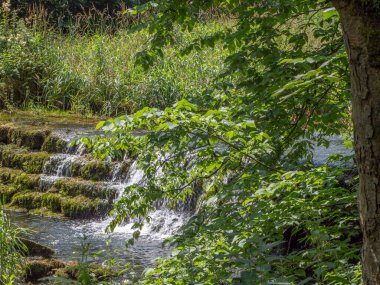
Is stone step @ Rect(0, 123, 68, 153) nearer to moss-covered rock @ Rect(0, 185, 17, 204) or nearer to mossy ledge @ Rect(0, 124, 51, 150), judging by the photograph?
mossy ledge @ Rect(0, 124, 51, 150)

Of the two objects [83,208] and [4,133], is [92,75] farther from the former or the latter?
[83,208]

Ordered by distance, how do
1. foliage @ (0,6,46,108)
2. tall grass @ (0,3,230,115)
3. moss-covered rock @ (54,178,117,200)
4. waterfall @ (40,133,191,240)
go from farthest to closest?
foliage @ (0,6,46,108) → tall grass @ (0,3,230,115) → moss-covered rock @ (54,178,117,200) → waterfall @ (40,133,191,240)

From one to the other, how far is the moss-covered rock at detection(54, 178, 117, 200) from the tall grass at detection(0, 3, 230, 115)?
9.05 ft

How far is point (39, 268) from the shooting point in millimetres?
5711

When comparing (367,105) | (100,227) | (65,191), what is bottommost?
(100,227)

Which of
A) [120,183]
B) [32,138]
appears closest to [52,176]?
[32,138]

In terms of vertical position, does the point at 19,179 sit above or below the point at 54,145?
below

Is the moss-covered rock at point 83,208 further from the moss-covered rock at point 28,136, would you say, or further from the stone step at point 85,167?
the moss-covered rock at point 28,136

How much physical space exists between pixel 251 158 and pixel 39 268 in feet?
9.52

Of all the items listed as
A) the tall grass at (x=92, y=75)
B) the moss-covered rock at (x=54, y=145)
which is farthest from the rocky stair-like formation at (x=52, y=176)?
the tall grass at (x=92, y=75)

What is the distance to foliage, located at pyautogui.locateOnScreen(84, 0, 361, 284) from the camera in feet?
9.22

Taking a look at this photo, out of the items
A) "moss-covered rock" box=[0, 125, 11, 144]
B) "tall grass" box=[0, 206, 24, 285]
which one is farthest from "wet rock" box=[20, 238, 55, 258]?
"moss-covered rock" box=[0, 125, 11, 144]

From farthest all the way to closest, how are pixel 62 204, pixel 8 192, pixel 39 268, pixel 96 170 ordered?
pixel 8 192
pixel 96 170
pixel 62 204
pixel 39 268

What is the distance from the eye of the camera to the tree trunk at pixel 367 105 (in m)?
1.66
